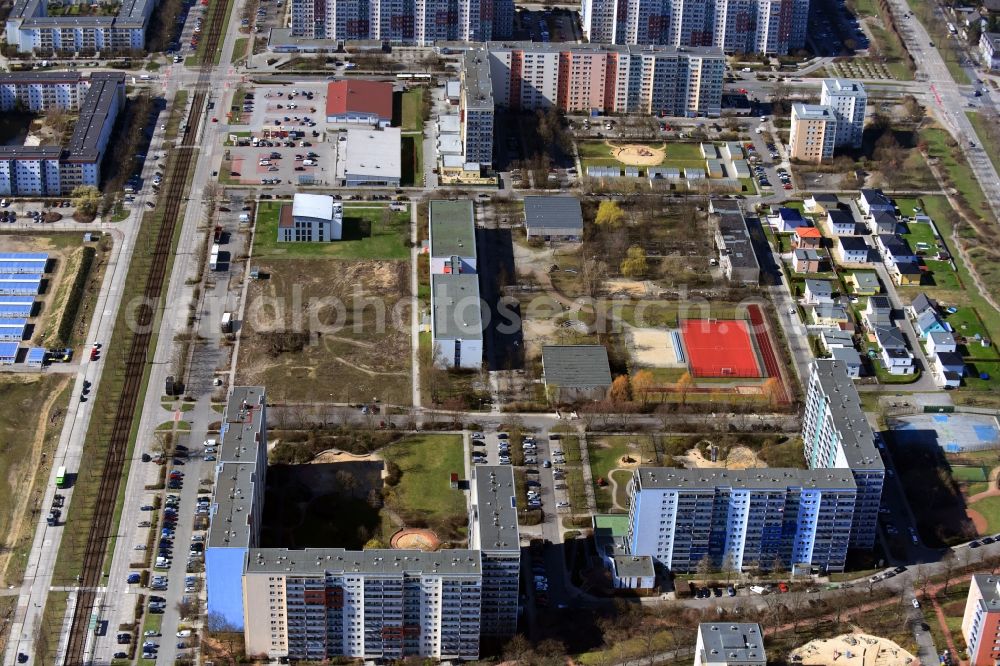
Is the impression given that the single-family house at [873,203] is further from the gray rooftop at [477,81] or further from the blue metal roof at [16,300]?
the blue metal roof at [16,300]

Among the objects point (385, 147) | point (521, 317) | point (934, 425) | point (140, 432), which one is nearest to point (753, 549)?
point (934, 425)

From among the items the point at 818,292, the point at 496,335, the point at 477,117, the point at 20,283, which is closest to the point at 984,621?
the point at 818,292

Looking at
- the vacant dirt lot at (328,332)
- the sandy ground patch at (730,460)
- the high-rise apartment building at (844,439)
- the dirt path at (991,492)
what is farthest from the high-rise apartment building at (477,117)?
the dirt path at (991,492)

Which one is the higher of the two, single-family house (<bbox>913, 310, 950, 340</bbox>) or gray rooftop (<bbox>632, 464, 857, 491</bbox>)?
gray rooftop (<bbox>632, 464, 857, 491</bbox>)

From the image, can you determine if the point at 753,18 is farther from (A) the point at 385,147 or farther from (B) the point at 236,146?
(B) the point at 236,146

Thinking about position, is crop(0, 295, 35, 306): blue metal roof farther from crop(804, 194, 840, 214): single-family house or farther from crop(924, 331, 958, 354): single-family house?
crop(924, 331, 958, 354): single-family house

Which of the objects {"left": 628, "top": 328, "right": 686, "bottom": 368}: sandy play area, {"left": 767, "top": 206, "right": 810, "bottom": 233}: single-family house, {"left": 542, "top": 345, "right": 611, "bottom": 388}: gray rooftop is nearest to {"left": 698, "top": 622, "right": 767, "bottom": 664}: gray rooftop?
{"left": 542, "top": 345, "right": 611, "bottom": 388}: gray rooftop
